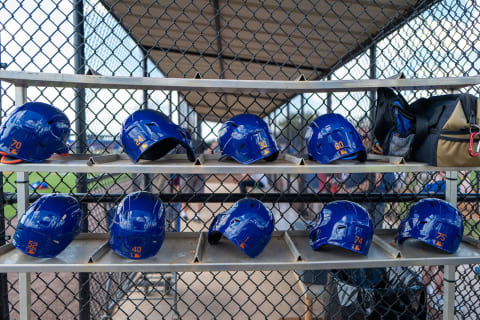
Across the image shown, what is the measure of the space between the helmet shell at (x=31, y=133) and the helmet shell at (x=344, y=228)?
1773 mm

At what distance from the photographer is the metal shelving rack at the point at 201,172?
1.62 m

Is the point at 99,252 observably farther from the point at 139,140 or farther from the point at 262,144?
the point at 262,144

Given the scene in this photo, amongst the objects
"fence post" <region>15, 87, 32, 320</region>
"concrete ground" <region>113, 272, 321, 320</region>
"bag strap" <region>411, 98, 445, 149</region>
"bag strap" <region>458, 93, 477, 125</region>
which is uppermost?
"bag strap" <region>458, 93, 477, 125</region>

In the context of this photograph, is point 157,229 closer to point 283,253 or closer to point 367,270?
point 283,253

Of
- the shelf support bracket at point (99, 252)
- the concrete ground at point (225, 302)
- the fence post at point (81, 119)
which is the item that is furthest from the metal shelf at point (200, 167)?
the concrete ground at point (225, 302)

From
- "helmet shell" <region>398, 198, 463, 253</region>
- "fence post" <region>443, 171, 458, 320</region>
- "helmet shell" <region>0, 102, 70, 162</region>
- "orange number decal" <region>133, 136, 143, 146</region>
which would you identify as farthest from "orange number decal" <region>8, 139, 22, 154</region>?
"fence post" <region>443, 171, 458, 320</region>

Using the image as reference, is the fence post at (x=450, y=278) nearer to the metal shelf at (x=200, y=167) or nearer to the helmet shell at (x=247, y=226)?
the metal shelf at (x=200, y=167)

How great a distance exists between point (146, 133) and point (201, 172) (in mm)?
414

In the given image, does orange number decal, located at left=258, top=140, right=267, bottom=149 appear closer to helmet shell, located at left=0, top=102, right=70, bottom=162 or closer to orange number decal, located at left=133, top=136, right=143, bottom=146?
orange number decal, located at left=133, top=136, right=143, bottom=146

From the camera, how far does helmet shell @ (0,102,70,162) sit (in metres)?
1.62

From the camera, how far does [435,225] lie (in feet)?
6.18

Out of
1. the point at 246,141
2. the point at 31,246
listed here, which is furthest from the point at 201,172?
the point at 31,246

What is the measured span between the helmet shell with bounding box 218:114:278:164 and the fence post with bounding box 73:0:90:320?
130 centimetres

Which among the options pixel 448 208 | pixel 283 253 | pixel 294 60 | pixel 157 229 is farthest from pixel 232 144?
pixel 294 60
